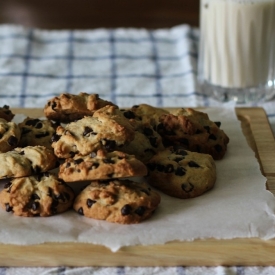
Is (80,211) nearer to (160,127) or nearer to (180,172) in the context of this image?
(180,172)

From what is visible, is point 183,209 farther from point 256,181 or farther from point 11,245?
point 11,245

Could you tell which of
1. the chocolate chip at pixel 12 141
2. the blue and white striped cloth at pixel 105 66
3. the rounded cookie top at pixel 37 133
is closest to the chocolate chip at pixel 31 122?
the rounded cookie top at pixel 37 133

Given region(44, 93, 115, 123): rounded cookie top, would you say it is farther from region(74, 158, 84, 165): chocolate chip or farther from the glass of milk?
the glass of milk

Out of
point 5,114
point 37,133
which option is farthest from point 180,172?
point 5,114

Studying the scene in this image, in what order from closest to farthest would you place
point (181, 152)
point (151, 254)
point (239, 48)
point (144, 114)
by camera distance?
point (151, 254) < point (181, 152) < point (144, 114) < point (239, 48)

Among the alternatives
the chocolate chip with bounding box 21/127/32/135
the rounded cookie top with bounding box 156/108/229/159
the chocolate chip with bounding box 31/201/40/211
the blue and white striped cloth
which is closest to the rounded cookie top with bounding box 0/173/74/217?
the chocolate chip with bounding box 31/201/40/211
